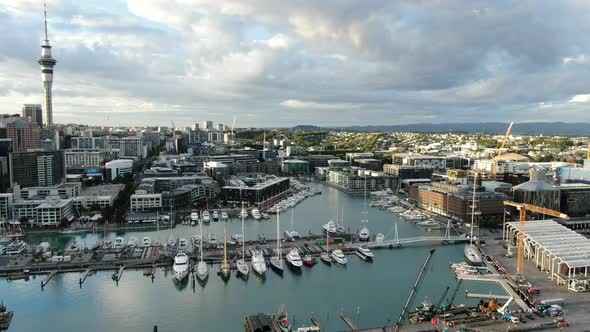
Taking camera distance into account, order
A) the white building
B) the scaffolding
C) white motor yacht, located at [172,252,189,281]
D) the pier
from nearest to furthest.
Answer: the scaffolding
the pier
white motor yacht, located at [172,252,189,281]
the white building

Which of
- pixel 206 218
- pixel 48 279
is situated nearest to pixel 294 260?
pixel 48 279

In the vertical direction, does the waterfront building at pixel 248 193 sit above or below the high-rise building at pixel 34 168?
below

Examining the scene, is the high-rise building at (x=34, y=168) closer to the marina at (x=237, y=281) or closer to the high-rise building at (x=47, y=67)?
the marina at (x=237, y=281)

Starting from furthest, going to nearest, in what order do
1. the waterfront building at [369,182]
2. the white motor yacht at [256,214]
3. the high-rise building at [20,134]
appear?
the high-rise building at [20,134] < the waterfront building at [369,182] < the white motor yacht at [256,214]

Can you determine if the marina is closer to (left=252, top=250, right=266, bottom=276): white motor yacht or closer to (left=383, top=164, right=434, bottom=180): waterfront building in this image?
(left=252, top=250, right=266, bottom=276): white motor yacht

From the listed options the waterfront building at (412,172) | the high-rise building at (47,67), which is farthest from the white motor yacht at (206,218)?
the high-rise building at (47,67)

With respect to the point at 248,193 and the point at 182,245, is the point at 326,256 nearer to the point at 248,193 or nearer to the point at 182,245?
the point at 182,245

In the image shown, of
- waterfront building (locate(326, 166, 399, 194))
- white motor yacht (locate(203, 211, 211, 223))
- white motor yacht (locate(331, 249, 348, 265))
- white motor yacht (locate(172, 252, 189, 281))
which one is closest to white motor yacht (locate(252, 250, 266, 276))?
white motor yacht (locate(172, 252, 189, 281))
